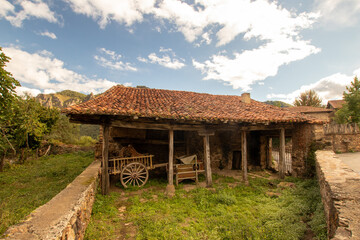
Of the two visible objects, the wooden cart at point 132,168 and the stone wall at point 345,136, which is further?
the stone wall at point 345,136

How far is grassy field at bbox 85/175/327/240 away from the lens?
3.77m

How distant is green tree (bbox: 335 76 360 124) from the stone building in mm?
14337

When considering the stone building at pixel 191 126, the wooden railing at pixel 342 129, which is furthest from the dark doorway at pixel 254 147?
the wooden railing at pixel 342 129

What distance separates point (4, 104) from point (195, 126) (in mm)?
6446

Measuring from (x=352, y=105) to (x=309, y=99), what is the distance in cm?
1439

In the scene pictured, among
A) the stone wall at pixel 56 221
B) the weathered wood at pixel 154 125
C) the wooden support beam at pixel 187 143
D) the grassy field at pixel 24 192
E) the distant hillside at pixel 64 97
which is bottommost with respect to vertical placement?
the grassy field at pixel 24 192

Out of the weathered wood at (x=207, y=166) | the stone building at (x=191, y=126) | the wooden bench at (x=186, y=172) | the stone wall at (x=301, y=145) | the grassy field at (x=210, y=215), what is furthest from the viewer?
the stone wall at (x=301, y=145)

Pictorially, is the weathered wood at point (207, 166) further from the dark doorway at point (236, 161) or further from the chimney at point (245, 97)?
the chimney at point (245, 97)

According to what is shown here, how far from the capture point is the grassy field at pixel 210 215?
12.4ft

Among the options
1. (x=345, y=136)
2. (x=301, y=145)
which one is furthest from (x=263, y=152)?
(x=345, y=136)

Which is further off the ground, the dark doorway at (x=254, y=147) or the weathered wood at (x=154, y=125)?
the weathered wood at (x=154, y=125)

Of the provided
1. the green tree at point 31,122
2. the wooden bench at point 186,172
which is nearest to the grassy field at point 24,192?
the green tree at point 31,122

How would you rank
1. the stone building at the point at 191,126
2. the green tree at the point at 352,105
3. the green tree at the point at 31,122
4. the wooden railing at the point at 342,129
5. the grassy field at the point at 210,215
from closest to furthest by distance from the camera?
the grassy field at the point at 210,215
the stone building at the point at 191,126
the green tree at the point at 31,122
the wooden railing at the point at 342,129
the green tree at the point at 352,105

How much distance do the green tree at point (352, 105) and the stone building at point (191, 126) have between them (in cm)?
1434
